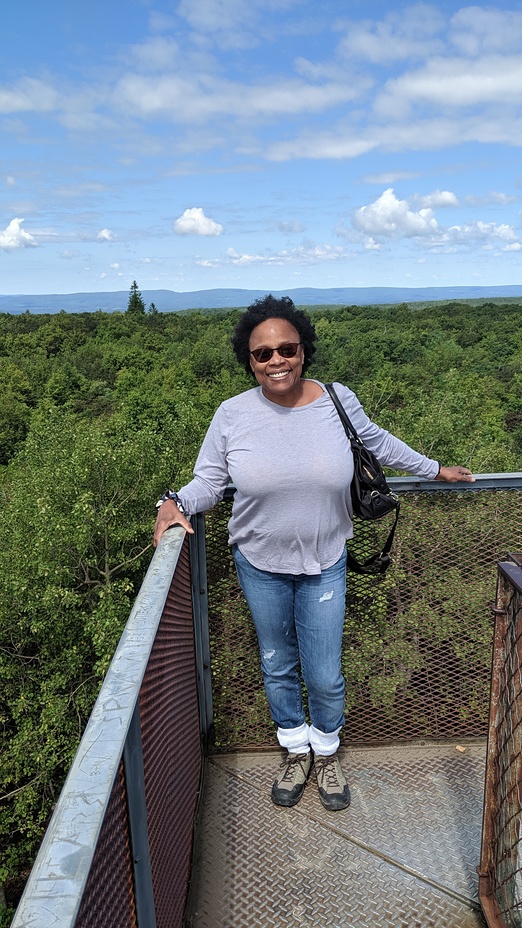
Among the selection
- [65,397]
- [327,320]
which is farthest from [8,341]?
[327,320]

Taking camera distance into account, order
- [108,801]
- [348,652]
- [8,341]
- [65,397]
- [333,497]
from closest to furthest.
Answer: [108,801], [333,497], [348,652], [65,397], [8,341]

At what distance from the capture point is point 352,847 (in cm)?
229

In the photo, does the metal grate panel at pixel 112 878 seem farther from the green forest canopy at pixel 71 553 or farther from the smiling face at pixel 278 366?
the green forest canopy at pixel 71 553

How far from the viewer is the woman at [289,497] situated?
2.13 m

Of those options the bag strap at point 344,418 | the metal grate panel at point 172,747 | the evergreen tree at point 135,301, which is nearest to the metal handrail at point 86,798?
the metal grate panel at point 172,747

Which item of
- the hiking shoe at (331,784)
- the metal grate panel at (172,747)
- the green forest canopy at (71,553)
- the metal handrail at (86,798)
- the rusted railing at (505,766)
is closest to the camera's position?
the metal handrail at (86,798)

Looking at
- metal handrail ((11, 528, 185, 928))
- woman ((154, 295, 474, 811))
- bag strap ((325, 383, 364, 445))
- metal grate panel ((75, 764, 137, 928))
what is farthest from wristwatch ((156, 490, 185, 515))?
metal grate panel ((75, 764, 137, 928))

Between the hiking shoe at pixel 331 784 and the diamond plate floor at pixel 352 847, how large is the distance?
0.03 meters

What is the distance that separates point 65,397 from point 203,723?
2538 inches

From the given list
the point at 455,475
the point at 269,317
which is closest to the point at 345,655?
the point at 455,475

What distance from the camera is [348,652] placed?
2.94 m

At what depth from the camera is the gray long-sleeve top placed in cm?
212

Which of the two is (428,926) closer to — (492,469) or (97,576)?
(97,576)

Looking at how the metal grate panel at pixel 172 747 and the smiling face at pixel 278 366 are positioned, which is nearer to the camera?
the metal grate panel at pixel 172 747
